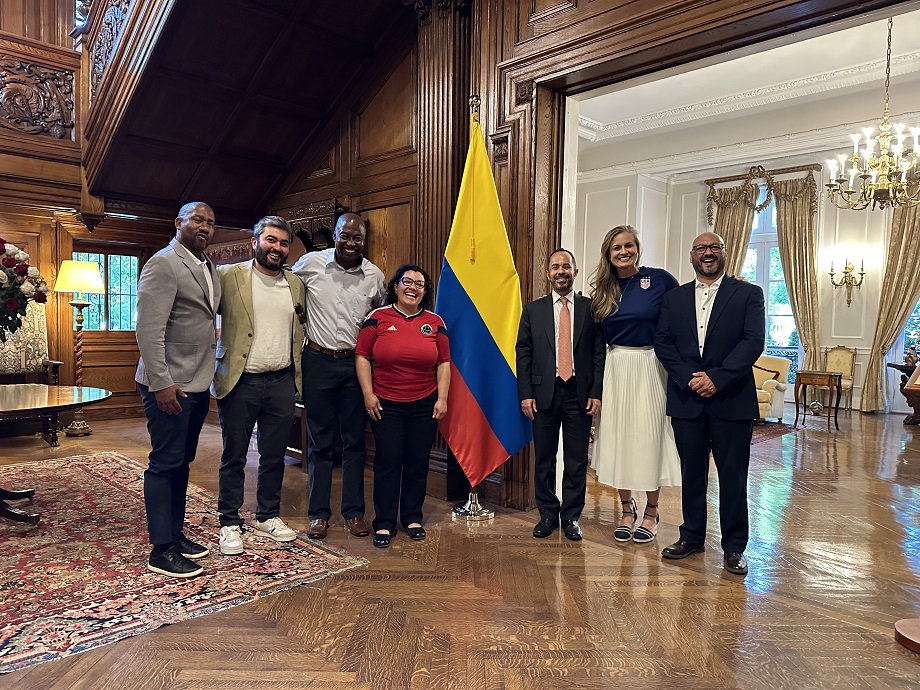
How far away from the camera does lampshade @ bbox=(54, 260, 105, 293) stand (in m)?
6.55

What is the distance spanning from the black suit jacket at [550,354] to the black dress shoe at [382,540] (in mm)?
1033

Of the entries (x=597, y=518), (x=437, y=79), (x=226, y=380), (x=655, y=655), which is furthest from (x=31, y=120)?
(x=655, y=655)

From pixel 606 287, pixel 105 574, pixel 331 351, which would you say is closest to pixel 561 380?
pixel 606 287

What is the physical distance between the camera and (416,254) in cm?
470

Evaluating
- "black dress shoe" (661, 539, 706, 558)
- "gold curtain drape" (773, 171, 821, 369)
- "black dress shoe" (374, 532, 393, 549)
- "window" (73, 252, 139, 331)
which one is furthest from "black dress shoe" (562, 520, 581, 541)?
"gold curtain drape" (773, 171, 821, 369)

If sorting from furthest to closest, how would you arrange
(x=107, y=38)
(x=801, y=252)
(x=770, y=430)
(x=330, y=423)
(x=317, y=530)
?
(x=801, y=252), (x=770, y=430), (x=107, y=38), (x=330, y=423), (x=317, y=530)

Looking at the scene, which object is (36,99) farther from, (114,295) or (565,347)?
(565,347)

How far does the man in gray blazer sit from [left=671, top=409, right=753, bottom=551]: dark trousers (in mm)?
2343

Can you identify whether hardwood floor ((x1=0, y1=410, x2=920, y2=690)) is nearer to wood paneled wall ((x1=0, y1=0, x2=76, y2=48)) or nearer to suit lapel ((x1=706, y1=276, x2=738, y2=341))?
suit lapel ((x1=706, y1=276, x2=738, y2=341))

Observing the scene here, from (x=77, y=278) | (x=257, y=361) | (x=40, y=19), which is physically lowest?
(x=257, y=361)

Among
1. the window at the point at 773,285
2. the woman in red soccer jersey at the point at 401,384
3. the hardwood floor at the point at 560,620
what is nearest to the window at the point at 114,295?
the hardwood floor at the point at 560,620

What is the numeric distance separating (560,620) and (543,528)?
103 cm

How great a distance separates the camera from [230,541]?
3242 mm

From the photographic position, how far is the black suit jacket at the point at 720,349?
3.12 metres
